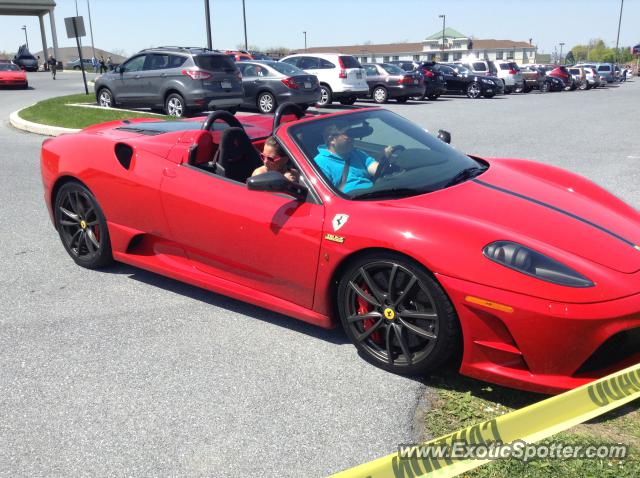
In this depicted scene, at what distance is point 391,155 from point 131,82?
1337cm

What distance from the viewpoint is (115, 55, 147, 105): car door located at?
15.7 m

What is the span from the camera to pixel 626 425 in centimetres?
290

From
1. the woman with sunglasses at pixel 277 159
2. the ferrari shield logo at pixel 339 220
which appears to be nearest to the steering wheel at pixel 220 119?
the woman with sunglasses at pixel 277 159

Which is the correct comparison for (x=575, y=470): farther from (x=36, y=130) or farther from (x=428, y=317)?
(x=36, y=130)

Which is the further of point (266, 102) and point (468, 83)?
point (468, 83)

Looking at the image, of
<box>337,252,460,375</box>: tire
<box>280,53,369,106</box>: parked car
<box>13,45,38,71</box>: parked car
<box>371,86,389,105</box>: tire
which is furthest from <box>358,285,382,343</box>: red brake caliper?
<box>13,45,38,71</box>: parked car

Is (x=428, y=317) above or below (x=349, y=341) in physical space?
above

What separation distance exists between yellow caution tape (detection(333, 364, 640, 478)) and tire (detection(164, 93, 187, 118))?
527 inches

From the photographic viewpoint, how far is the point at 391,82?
72.5ft

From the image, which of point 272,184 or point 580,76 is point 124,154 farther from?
point 580,76

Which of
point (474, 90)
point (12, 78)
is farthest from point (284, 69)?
point (12, 78)

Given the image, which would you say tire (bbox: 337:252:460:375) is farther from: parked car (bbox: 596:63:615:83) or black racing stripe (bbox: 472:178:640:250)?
parked car (bbox: 596:63:615:83)

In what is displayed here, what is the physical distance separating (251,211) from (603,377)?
2.16 m

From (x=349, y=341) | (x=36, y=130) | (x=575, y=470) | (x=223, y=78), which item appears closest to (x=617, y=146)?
(x=223, y=78)
